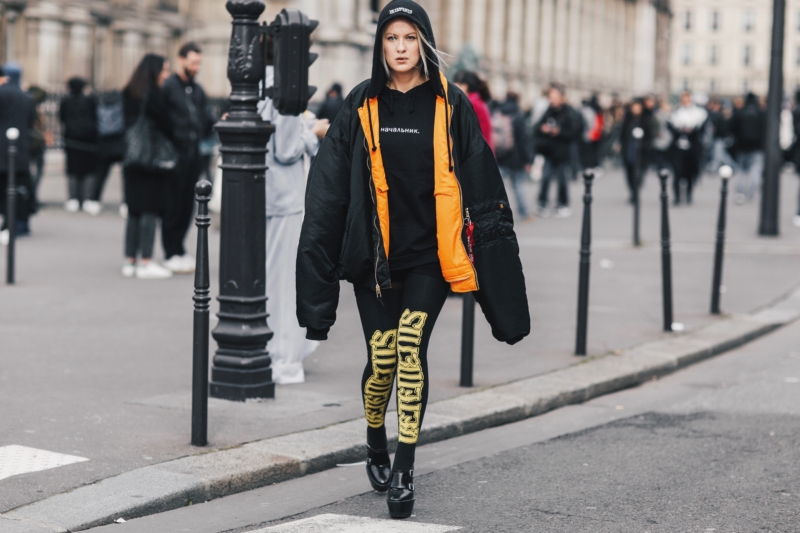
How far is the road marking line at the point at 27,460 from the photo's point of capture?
519 centimetres

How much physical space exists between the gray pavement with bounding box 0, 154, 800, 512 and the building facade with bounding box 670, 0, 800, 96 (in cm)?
12385

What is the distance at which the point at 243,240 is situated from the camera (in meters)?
6.62

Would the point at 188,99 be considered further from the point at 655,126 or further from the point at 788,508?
the point at 655,126

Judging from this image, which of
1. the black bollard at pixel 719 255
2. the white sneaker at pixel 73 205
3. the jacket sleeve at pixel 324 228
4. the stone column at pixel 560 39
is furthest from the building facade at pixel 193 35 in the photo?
the jacket sleeve at pixel 324 228

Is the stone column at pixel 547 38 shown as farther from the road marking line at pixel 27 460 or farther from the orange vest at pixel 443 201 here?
the orange vest at pixel 443 201

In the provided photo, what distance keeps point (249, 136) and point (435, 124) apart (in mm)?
1971

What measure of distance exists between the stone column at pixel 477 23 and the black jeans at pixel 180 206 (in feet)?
154

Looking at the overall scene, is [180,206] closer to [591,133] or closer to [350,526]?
[350,526]

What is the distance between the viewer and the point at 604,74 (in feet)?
275

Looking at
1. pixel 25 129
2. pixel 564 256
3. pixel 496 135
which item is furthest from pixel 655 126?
pixel 25 129

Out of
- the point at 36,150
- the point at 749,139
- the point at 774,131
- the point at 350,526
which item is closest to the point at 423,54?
the point at 350,526

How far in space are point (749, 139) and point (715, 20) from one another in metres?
119

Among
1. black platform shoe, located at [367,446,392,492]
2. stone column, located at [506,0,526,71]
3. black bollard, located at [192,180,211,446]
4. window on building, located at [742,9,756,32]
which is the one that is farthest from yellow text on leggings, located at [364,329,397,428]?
window on building, located at [742,9,756,32]

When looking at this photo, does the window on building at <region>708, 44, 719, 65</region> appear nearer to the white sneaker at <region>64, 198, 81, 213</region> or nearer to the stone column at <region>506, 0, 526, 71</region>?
the stone column at <region>506, 0, 526, 71</region>
